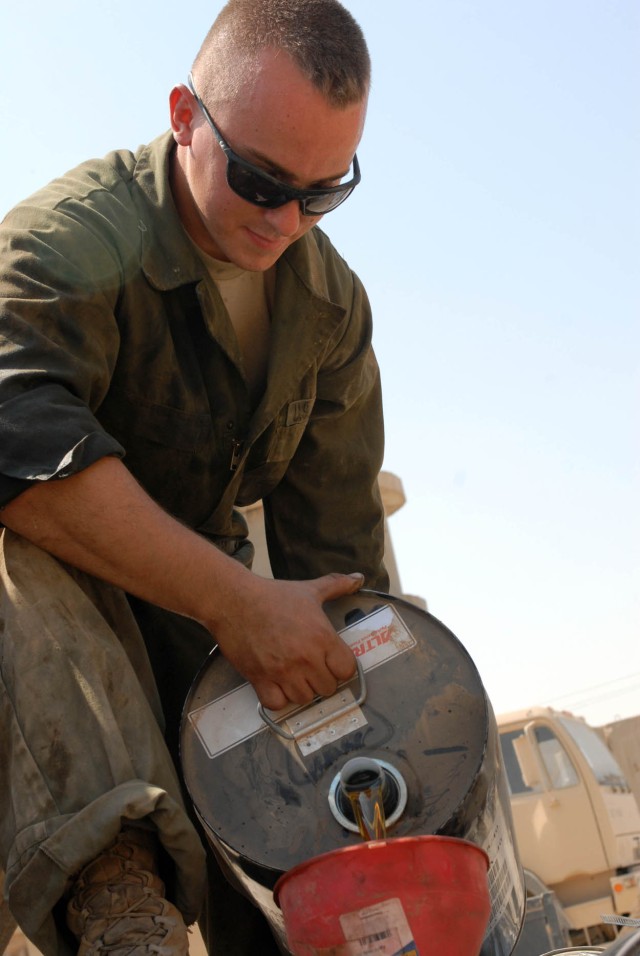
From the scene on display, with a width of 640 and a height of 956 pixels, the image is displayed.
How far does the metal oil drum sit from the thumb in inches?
2.6

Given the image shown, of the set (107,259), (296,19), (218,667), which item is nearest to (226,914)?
(218,667)

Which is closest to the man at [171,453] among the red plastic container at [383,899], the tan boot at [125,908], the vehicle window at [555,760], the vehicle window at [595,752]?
the tan boot at [125,908]

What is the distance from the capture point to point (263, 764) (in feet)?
6.48

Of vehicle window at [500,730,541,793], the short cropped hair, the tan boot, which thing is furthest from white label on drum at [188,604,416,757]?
vehicle window at [500,730,541,793]

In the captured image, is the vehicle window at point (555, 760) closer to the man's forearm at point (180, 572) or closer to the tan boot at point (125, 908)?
the man's forearm at point (180, 572)

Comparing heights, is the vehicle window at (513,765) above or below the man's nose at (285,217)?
below

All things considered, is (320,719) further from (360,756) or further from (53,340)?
(53,340)

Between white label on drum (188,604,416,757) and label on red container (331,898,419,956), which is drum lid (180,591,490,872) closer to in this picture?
white label on drum (188,604,416,757)

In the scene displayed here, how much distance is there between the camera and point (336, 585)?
2150 mm

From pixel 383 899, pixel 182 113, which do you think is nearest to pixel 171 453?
pixel 182 113

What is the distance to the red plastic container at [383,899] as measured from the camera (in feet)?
4.68

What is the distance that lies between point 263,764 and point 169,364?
2.95 feet

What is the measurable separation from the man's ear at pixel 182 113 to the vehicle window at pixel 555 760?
7988 millimetres

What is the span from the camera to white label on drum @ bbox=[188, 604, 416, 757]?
199cm
